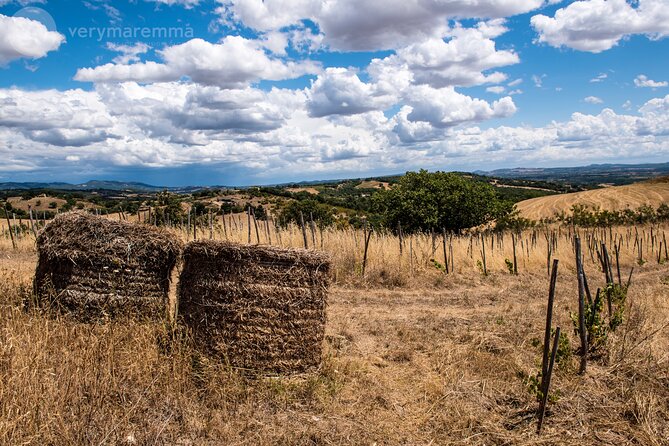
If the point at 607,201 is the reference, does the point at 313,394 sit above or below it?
above

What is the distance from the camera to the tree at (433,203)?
A: 976 inches

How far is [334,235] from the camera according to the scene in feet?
40.6

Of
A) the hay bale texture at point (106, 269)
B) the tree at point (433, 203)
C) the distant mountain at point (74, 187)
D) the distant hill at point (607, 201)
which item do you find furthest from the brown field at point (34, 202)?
the distant hill at point (607, 201)

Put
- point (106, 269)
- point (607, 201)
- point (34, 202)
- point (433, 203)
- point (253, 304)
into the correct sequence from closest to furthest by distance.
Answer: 1. point (253, 304)
2. point (106, 269)
3. point (433, 203)
4. point (34, 202)
5. point (607, 201)

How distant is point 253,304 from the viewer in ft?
14.7

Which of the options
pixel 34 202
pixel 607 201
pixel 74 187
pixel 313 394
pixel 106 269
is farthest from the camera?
pixel 74 187

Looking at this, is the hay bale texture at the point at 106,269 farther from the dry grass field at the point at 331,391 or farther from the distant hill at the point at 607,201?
the distant hill at the point at 607,201

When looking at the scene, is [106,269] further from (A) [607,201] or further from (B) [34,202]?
(A) [607,201]

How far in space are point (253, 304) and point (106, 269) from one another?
1806 mm

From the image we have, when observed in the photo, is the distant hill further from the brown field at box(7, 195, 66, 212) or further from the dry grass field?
the brown field at box(7, 195, 66, 212)

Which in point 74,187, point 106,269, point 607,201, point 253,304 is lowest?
point 607,201

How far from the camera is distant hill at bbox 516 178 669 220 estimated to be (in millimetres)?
44669

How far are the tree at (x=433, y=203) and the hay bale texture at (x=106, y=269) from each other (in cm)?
1978

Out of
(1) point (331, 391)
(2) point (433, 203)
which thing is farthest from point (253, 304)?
(2) point (433, 203)
